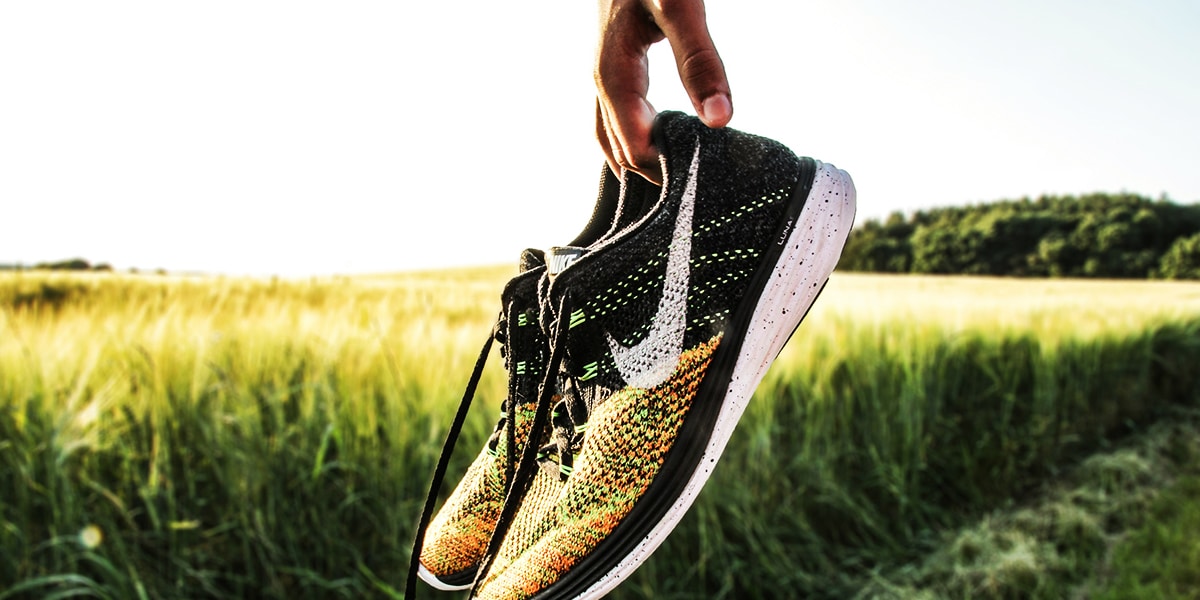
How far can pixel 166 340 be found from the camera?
1.89m

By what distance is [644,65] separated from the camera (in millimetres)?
581

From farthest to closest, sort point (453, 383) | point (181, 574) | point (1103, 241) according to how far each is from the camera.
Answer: point (1103, 241), point (453, 383), point (181, 574)

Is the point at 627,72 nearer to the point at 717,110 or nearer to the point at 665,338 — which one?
the point at 717,110

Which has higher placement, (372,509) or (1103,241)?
(1103,241)

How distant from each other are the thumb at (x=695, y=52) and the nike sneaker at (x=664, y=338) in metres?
0.07

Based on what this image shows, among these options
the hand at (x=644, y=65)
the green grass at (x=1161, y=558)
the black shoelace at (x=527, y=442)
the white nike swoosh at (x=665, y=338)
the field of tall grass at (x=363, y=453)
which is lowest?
the green grass at (x=1161, y=558)

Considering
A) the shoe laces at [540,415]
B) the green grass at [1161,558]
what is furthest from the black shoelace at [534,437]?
the green grass at [1161,558]

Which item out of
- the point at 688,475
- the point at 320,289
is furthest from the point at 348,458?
the point at 320,289

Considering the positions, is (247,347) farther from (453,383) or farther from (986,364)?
(986,364)

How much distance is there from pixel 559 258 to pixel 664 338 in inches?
4.8

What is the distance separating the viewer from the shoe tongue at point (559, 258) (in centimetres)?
63

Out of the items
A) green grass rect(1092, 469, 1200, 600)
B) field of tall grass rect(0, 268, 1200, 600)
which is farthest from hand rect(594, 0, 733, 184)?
green grass rect(1092, 469, 1200, 600)

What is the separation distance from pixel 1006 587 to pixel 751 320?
102 inches

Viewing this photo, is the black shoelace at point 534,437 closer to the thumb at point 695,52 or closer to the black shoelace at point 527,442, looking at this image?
the black shoelace at point 527,442
